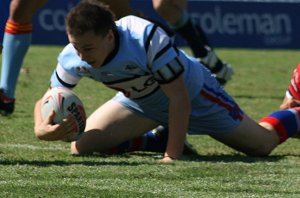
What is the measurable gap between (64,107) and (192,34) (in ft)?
12.5

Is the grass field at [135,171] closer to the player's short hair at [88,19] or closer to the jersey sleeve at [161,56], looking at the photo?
the jersey sleeve at [161,56]

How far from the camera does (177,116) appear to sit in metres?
5.39

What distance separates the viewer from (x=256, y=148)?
231 inches

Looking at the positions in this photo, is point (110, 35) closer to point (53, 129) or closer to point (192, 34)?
point (53, 129)

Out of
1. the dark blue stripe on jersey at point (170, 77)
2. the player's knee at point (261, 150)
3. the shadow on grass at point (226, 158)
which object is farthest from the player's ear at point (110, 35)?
the player's knee at point (261, 150)

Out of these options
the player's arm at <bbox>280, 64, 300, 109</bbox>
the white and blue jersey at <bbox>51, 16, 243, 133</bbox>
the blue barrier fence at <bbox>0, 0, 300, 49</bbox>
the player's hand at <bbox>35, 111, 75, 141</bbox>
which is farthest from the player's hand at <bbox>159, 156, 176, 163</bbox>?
the blue barrier fence at <bbox>0, 0, 300, 49</bbox>

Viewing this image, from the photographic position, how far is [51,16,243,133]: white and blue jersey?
523 cm

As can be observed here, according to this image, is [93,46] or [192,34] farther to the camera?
[192,34]

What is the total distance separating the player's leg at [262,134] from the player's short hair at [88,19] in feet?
4.12

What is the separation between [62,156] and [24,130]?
1096mm

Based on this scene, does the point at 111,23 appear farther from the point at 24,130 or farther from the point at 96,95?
the point at 96,95

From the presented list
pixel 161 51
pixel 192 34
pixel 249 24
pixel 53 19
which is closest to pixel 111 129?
pixel 161 51

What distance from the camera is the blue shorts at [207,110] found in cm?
578

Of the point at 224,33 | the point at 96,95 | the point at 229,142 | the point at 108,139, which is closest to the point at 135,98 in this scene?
the point at 108,139
